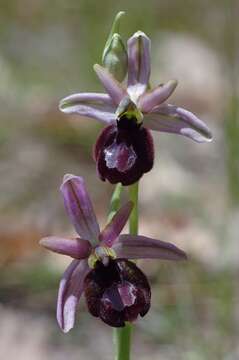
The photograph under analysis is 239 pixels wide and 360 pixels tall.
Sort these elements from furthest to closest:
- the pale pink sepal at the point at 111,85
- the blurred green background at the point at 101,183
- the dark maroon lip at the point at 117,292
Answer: the blurred green background at the point at 101,183 → the pale pink sepal at the point at 111,85 → the dark maroon lip at the point at 117,292

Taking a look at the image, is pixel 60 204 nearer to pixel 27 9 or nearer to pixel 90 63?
pixel 90 63

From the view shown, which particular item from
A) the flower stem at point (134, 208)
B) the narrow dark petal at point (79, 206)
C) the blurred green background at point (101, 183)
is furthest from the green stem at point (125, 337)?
the blurred green background at point (101, 183)

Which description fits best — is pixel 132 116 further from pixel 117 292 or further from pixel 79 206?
pixel 117 292

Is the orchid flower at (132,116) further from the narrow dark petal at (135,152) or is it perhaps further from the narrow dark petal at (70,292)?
the narrow dark petal at (70,292)

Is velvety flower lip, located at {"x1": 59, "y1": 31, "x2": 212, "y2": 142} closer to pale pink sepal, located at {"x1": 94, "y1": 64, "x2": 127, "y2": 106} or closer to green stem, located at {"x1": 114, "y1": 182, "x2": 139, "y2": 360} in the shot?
pale pink sepal, located at {"x1": 94, "y1": 64, "x2": 127, "y2": 106}

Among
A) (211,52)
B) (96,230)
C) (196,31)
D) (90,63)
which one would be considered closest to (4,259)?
(96,230)

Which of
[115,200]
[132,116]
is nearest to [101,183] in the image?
[115,200]
